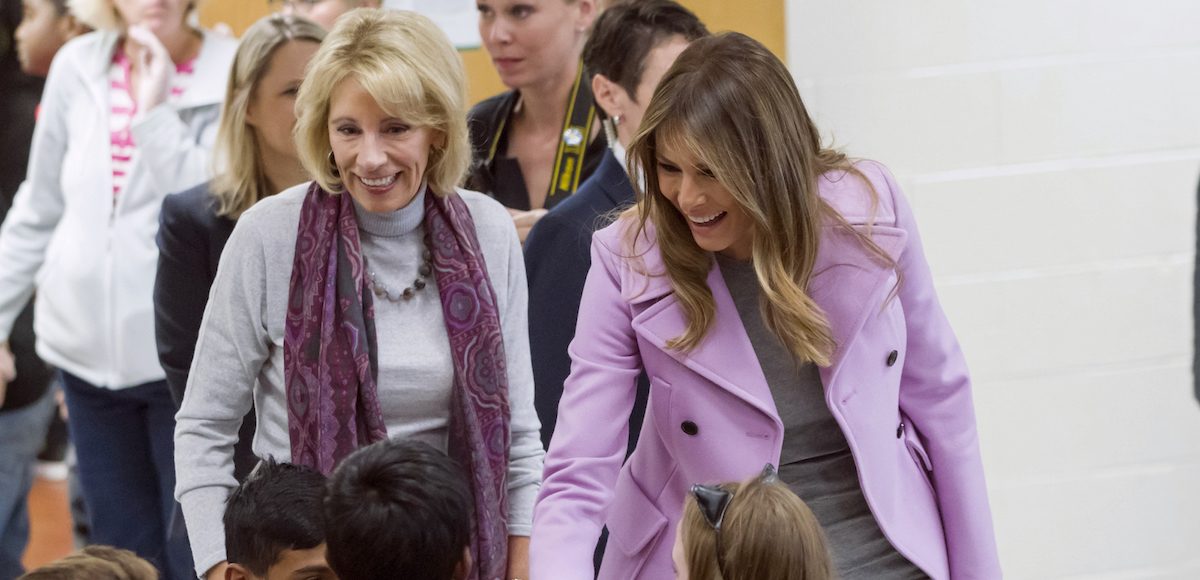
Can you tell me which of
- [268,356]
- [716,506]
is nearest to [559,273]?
[268,356]

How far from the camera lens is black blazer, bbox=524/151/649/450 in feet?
8.02

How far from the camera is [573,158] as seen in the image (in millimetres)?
2924

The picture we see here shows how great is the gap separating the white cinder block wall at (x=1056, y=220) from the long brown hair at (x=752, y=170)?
1607mm

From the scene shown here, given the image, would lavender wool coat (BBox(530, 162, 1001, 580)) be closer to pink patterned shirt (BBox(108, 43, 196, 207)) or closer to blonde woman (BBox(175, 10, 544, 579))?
blonde woman (BBox(175, 10, 544, 579))

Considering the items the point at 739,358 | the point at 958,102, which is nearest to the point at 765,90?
the point at 739,358

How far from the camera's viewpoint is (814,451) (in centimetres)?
174

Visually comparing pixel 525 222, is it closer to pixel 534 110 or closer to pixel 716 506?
pixel 534 110

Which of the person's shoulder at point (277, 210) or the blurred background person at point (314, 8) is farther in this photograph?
the blurred background person at point (314, 8)

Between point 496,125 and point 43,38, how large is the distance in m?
0.91

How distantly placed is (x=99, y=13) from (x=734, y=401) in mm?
1911

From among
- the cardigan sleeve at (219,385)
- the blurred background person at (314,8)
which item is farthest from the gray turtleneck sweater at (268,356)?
the blurred background person at (314,8)

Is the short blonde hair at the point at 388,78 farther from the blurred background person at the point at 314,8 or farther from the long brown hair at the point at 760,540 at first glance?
the blurred background person at the point at 314,8

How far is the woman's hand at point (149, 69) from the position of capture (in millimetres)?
3068

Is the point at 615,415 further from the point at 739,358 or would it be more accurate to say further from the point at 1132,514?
the point at 1132,514
